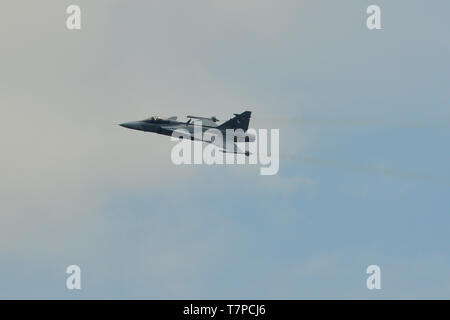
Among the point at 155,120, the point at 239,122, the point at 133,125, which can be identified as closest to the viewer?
the point at 239,122

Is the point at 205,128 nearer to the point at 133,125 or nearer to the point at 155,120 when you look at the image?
the point at 155,120

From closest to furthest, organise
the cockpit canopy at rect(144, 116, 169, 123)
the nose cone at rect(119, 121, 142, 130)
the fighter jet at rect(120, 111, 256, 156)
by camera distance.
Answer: the fighter jet at rect(120, 111, 256, 156), the cockpit canopy at rect(144, 116, 169, 123), the nose cone at rect(119, 121, 142, 130)

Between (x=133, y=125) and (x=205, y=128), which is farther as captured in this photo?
(x=133, y=125)

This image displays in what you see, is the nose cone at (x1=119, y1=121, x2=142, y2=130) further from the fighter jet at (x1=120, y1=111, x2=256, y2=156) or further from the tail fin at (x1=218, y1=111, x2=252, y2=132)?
the tail fin at (x1=218, y1=111, x2=252, y2=132)

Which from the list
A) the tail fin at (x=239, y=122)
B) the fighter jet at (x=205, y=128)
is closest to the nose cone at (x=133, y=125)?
the fighter jet at (x=205, y=128)

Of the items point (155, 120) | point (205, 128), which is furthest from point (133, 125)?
point (205, 128)

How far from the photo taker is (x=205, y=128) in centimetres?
15688

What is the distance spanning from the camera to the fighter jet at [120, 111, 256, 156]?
153625mm

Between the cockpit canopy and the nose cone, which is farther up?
the cockpit canopy

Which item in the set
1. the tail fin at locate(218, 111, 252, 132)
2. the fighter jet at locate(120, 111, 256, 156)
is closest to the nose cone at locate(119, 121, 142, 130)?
the fighter jet at locate(120, 111, 256, 156)

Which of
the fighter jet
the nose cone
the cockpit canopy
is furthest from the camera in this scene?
the nose cone

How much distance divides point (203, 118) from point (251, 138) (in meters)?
7.63
